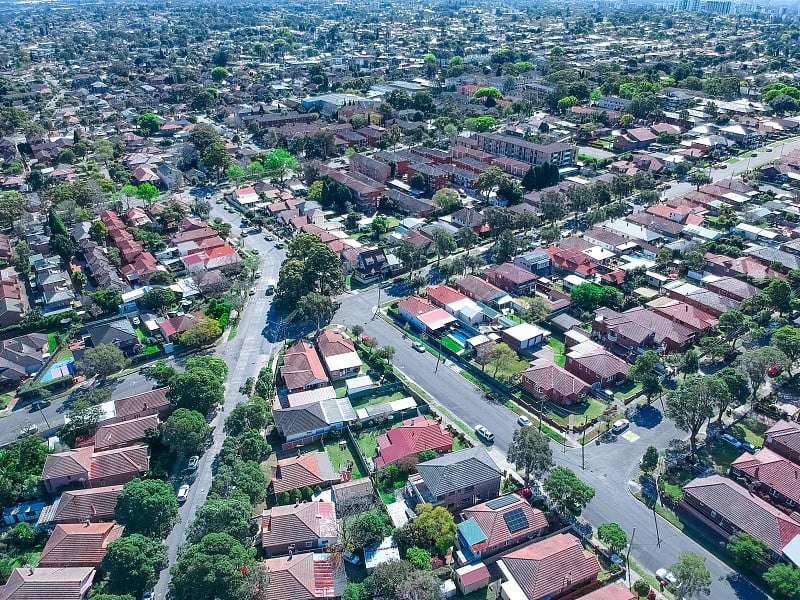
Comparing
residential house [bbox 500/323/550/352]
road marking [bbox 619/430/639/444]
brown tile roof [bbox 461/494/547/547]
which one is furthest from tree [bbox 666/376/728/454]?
residential house [bbox 500/323/550/352]

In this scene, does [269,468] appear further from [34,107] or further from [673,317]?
[34,107]

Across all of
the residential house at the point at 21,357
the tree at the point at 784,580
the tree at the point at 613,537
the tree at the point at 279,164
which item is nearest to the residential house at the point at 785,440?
the tree at the point at 784,580

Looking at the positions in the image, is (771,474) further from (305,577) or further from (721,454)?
(305,577)

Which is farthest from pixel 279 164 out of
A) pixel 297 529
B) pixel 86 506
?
pixel 297 529

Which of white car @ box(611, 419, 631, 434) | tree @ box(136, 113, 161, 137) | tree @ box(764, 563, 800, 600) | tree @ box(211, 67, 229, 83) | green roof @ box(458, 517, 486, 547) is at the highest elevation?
tree @ box(211, 67, 229, 83)

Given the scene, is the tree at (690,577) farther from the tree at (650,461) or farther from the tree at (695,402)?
the tree at (695,402)

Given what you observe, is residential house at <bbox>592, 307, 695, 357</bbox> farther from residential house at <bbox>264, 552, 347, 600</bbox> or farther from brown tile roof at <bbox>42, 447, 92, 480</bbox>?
brown tile roof at <bbox>42, 447, 92, 480</bbox>

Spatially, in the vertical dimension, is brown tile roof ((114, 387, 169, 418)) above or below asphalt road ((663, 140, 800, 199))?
below
